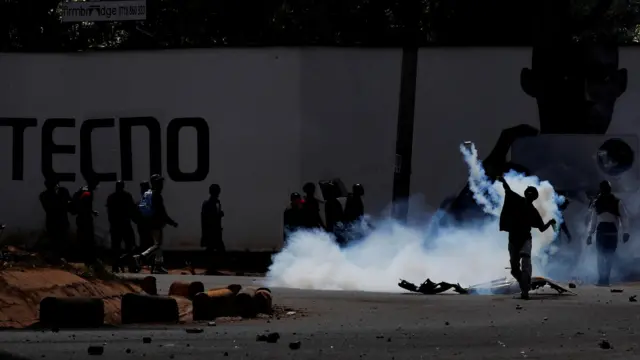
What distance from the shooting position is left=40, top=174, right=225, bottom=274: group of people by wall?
873 inches

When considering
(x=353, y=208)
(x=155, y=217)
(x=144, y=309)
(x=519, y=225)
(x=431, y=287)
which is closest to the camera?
(x=144, y=309)

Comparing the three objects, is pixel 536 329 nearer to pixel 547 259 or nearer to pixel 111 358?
pixel 111 358

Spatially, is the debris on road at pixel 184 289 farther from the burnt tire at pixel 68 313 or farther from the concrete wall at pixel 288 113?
the concrete wall at pixel 288 113

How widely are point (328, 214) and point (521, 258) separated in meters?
5.76

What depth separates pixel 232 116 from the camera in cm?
2605

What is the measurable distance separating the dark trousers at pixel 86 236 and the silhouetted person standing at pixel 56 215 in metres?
0.33

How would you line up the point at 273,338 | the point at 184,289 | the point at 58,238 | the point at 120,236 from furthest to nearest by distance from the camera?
the point at 58,238
the point at 120,236
the point at 184,289
the point at 273,338

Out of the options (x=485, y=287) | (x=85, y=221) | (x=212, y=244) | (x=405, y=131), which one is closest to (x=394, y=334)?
(x=485, y=287)

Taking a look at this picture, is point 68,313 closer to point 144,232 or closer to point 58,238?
point 144,232

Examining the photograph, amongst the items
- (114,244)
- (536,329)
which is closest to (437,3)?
(114,244)

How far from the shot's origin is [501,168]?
83.5 ft

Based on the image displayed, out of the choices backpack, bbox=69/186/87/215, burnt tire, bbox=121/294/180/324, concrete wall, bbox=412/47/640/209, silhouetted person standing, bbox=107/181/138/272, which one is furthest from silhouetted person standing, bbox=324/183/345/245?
burnt tire, bbox=121/294/180/324

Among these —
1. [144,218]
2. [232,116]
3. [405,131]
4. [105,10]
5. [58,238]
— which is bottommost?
[58,238]

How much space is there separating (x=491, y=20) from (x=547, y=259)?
10.7 metres
